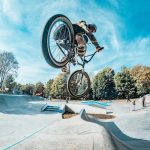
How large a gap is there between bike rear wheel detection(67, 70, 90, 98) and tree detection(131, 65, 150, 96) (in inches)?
2350

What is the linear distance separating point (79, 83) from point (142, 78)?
2633 inches

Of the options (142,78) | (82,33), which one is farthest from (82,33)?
(142,78)

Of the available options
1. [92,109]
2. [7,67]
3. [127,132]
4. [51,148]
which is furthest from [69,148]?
[7,67]

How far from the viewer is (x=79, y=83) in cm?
658

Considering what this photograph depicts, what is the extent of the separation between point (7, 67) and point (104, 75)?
23097 mm

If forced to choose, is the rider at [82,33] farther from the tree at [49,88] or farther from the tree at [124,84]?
the tree at [49,88]

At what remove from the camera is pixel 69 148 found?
296 inches

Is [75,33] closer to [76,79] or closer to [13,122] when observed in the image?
[76,79]

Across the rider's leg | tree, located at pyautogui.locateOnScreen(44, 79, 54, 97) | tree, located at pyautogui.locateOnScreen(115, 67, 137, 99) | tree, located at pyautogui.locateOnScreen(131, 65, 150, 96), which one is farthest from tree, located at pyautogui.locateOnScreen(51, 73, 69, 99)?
tree, located at pyautogui.locateOnScreen(131, 65, 150, 96)

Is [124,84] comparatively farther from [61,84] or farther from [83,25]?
[83,25]

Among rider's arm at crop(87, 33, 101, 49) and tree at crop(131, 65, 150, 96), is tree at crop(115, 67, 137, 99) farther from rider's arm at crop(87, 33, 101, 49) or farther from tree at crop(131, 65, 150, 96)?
rider's arm at crop(87, 33, 101, 49)

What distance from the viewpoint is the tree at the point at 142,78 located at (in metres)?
65.2

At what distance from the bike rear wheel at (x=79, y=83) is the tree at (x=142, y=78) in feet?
196

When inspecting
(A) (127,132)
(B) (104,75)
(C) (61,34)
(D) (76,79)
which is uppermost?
(B) (104,75)
